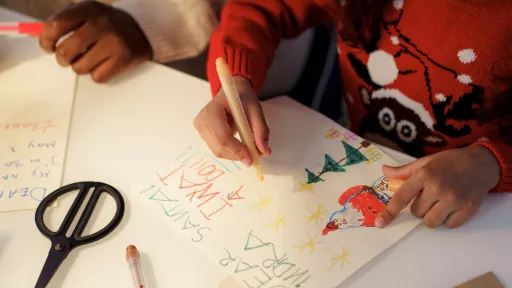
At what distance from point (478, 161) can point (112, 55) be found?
51 cm

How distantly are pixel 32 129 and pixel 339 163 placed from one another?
41 cm

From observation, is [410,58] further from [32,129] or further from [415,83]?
[32,129]

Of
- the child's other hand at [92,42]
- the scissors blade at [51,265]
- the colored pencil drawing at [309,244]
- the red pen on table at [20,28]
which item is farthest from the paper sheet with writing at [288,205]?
the red pen on table at [20,28]

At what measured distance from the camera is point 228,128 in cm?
54

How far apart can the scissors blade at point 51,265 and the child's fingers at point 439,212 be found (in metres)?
0.37

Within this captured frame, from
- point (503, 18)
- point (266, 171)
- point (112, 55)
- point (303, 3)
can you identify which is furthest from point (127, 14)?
point (503, 18)

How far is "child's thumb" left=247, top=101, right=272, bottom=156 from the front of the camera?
53 cm

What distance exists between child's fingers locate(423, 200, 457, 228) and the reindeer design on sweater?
0.22 m

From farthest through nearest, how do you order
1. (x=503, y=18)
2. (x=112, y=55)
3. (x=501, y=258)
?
(x=112, y=55) < (x=503, y=18) < (x=501, y=258)

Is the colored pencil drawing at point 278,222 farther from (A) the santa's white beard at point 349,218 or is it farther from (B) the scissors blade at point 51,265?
(B) the scissors blade at point 51,265

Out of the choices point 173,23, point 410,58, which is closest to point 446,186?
point 410,58

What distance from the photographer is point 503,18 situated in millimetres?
565

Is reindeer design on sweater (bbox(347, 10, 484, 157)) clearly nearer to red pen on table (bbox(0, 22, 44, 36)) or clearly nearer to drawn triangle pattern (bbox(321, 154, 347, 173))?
drawn triangle pattern (bbox(321, 154, 347, 173))

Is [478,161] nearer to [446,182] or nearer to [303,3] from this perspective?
[446,182]
